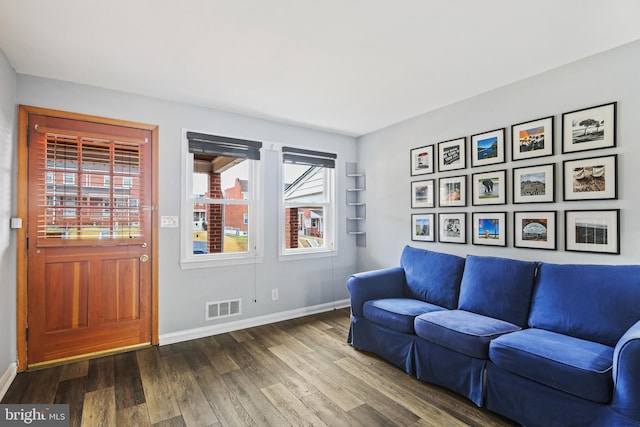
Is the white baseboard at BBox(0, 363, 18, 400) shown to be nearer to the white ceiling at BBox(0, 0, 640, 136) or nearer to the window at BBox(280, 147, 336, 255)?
the white ceiling at BBox(0, 0, 640, 136)

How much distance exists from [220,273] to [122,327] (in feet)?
3.34

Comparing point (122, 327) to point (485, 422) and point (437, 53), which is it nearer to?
point (485, 422)

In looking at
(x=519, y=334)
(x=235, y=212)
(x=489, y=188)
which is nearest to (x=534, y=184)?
(x=489, y=188)

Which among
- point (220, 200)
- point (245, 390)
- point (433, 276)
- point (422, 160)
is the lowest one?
point (245, 390)

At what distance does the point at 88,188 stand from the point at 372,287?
2799mm


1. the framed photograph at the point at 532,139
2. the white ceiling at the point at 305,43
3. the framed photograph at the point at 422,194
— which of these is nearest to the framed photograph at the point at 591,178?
the framed photograph at the point at 532,139

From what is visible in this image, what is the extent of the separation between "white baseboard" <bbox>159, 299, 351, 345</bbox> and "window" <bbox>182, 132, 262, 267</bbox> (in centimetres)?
71

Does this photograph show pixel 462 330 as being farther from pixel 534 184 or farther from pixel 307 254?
pixel 307 254

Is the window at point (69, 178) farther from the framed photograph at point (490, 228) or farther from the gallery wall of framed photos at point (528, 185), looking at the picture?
the framed photograph at point (490, 228)

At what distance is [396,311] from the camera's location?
274 centimetres

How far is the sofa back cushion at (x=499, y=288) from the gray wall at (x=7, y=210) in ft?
12.0

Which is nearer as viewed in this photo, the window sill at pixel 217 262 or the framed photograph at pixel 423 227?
the window sill at pixel 217 262

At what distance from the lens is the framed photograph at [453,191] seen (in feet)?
10.8

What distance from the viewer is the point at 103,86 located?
2924 mm
